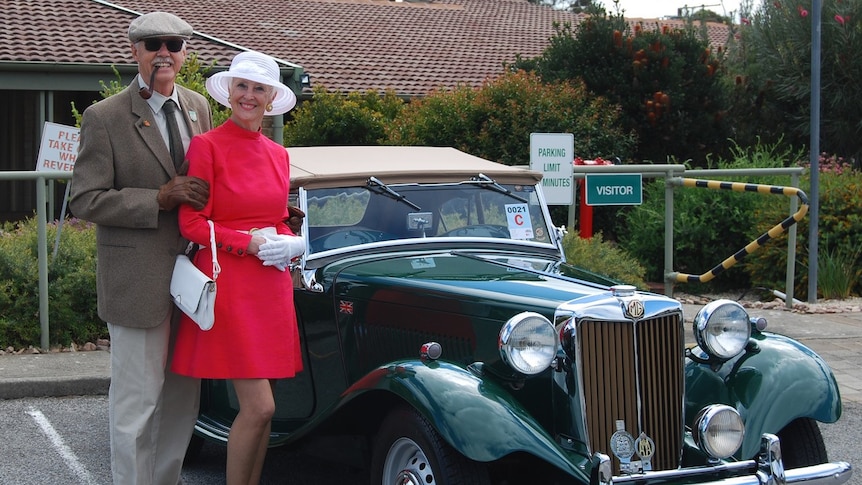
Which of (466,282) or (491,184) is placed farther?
(491,184)

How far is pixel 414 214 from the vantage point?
495 centimetres

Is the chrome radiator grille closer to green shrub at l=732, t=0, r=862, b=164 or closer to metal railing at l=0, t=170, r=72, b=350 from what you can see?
metal railing at l=0, t=170, r=72, b=350

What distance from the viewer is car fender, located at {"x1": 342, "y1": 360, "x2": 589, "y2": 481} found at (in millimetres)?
3609

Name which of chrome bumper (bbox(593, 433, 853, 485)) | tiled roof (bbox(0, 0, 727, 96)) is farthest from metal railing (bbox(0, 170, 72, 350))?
tiled roof (bbox(0, 0, 727, 96))

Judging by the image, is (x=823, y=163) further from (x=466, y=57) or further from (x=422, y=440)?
(x=422, y=440)

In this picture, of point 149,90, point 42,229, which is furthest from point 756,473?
point 42,229

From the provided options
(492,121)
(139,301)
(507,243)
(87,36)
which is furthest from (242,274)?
(87,36)

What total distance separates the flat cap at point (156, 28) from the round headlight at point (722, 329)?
2326 mm

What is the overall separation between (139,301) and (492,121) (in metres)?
8.51

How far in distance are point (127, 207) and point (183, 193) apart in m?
0.21

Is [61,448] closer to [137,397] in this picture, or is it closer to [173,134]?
[137,397]

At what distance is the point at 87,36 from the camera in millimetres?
17047

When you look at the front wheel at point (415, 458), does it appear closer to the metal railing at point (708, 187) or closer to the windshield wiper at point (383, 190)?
the windshield wiper at point (383, 190)

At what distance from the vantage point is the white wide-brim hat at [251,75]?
4.16m
